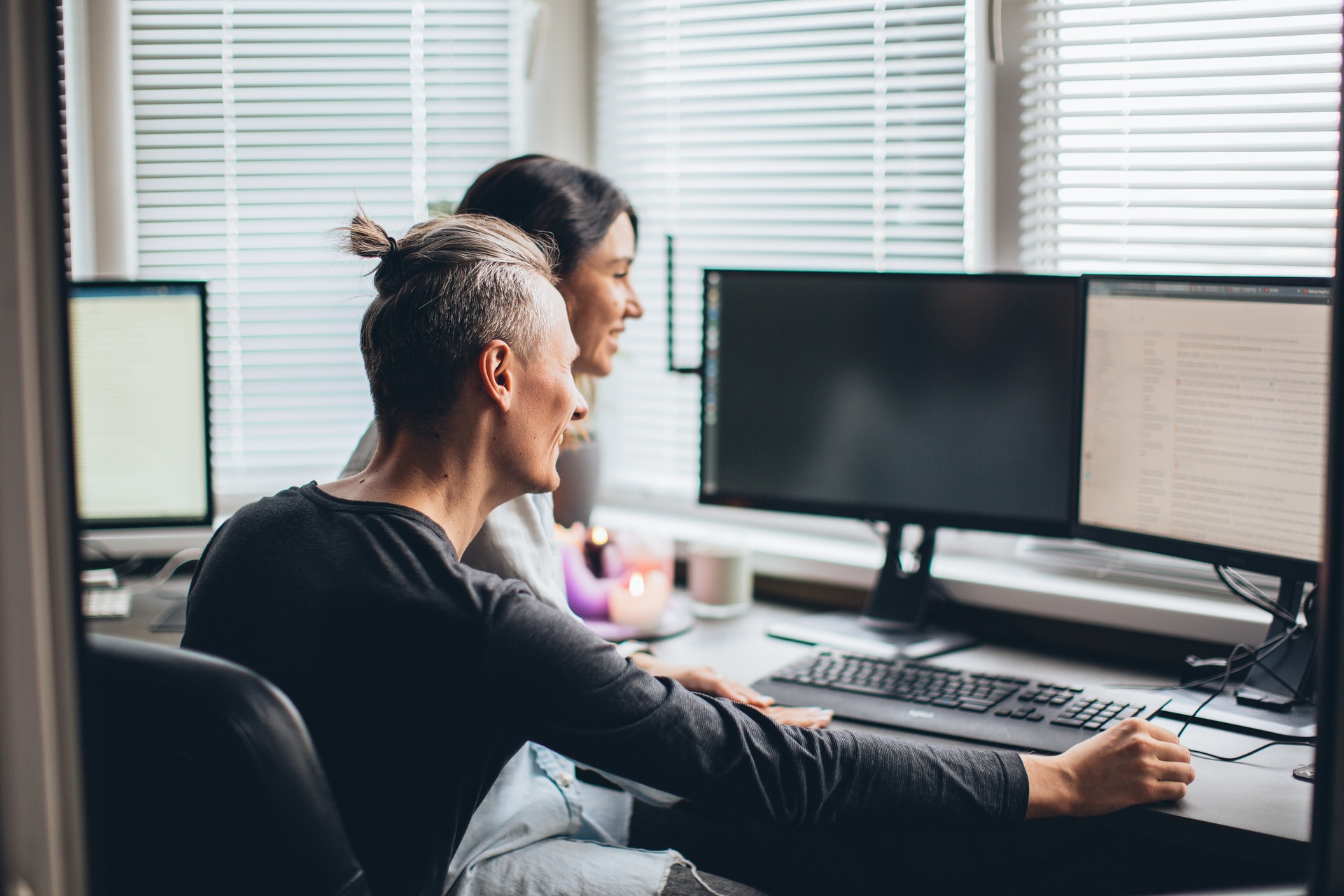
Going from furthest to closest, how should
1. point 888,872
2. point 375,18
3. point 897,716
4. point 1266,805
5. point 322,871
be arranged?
point 375,18
point 888,872
point 897,716
point 1266,805
point 322,871

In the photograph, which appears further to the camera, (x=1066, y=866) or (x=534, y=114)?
(x=534, y=114)

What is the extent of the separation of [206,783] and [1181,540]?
1212mm

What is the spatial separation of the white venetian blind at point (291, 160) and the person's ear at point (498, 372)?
3.95 ft

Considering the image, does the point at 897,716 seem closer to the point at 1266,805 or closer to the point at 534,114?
the point at 1266,805

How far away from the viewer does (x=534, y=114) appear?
2.37m

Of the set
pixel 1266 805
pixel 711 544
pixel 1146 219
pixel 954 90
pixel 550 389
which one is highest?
pixel 954 90

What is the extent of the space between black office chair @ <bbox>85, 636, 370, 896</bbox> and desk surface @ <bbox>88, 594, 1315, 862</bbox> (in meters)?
0.72

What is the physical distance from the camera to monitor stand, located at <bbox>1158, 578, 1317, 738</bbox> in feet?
4.44

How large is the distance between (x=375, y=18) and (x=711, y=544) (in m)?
1.28

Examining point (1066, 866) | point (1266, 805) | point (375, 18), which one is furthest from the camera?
point (375, 18)

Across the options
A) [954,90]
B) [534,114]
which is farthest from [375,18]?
[954,90]

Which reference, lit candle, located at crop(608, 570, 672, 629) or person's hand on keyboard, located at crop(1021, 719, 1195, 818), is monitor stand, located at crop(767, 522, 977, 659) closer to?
lit candle, located at crop(608, 570, 672, 629)

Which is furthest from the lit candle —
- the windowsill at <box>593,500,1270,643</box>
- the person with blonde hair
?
the person with blonde hair

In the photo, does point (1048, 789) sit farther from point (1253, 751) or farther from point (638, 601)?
point (638, 601)
